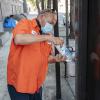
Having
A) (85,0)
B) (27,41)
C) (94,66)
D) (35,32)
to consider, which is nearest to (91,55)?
(94,66)

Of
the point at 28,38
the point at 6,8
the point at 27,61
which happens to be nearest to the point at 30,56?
the point at 27,61

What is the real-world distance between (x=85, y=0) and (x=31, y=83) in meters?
2.08

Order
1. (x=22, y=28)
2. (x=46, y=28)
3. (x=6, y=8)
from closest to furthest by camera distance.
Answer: (x=22, y=28) → (x=46, y=28) → (x=6, y=8)

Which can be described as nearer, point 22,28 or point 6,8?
point 22,28

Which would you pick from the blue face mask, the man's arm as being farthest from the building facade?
the man's arm

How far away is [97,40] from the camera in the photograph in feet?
3.07

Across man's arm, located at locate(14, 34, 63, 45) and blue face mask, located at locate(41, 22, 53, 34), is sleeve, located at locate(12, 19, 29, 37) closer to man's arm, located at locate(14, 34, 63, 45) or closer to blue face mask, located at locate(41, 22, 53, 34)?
man's arm, located at locate(14, 34, 63, 45)

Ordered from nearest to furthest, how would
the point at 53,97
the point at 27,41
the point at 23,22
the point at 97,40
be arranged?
1. the point at 97,40
2. the point at 27,41
3. the point at 23,22
4. the point at 53,97

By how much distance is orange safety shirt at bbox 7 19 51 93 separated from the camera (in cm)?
283

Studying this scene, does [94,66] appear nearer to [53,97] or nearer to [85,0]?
[85,0]

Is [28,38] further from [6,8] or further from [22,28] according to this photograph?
[6,8]

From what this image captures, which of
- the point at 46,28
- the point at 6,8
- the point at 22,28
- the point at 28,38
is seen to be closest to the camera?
the point at 28,38

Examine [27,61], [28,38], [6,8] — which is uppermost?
[6,8]

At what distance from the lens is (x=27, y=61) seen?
112 inches
